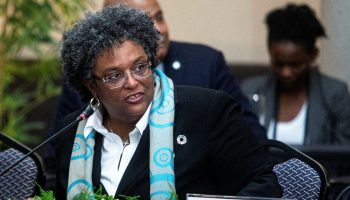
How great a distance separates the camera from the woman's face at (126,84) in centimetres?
422

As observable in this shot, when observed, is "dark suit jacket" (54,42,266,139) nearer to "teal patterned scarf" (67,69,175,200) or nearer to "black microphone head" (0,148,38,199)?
"black microphone head" (0,148,38,199)

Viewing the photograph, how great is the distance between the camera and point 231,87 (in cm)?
549

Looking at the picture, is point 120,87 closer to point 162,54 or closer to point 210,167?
point 210,167

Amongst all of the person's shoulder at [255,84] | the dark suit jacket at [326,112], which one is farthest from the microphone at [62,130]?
the person's shoulder at [255,84]

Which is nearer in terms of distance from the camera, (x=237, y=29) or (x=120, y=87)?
(x=120, y=87)

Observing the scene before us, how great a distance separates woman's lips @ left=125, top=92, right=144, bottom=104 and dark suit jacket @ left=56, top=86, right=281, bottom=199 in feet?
0.48

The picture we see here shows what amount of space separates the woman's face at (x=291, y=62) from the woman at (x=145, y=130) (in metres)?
2.33

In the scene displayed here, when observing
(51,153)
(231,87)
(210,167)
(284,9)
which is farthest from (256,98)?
(210,167)

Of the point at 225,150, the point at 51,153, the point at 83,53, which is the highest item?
the point at 83,53

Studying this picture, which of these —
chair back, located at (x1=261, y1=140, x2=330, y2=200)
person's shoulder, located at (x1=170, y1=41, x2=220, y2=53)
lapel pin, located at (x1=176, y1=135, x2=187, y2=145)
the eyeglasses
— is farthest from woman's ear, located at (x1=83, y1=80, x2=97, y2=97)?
person's shoulder, located at (x1=170, y1=41, x2=220, y2=53)

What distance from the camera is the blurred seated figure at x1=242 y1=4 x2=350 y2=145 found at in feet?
21.3

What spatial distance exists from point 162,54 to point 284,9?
178cm

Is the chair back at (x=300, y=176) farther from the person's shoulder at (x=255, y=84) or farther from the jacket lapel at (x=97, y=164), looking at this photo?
the person's shoulder at (x=255, y=84)

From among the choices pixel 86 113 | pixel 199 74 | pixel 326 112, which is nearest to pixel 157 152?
pixel 86 113
